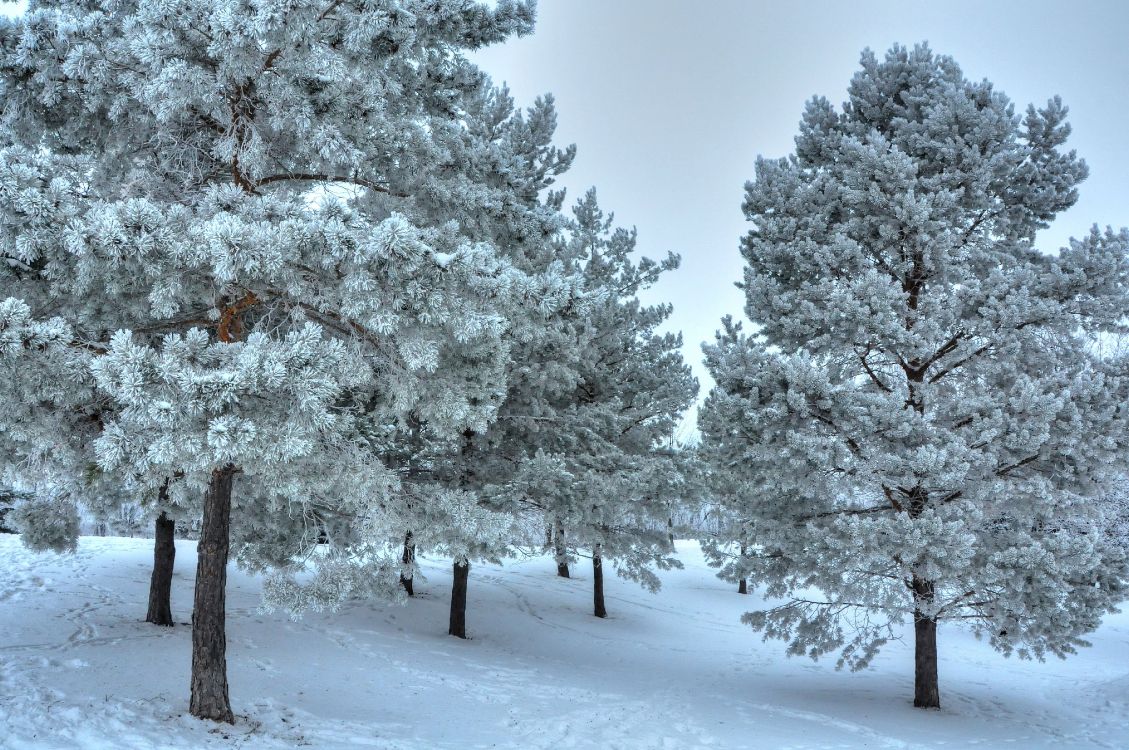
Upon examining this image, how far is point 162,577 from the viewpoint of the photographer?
10.7 metres

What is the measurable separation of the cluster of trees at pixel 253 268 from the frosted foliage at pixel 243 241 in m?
0.02

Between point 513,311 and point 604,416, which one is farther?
point 604,416

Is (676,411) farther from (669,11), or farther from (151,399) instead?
(669,11)

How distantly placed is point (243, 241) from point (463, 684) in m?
7.22

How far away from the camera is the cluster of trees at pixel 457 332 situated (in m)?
4.85

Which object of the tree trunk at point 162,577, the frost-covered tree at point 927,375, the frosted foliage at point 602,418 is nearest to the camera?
the frost-covered tree at point 927,375

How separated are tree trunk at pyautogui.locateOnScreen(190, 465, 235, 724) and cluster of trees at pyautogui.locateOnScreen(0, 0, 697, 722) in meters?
0.02

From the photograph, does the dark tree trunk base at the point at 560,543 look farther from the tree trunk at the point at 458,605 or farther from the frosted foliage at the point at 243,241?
the frosted foliage at the point at 243,241

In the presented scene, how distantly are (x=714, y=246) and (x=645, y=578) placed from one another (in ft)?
322

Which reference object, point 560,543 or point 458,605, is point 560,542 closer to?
point 560,543

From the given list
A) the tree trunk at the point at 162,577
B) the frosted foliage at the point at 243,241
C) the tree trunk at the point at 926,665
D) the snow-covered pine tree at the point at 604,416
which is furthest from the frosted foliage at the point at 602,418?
the tree trunk at the point at 162,577

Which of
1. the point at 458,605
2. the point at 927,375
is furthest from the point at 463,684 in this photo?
the point at 927,375

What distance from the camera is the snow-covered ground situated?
655 centimetres

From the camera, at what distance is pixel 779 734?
8062 mm
